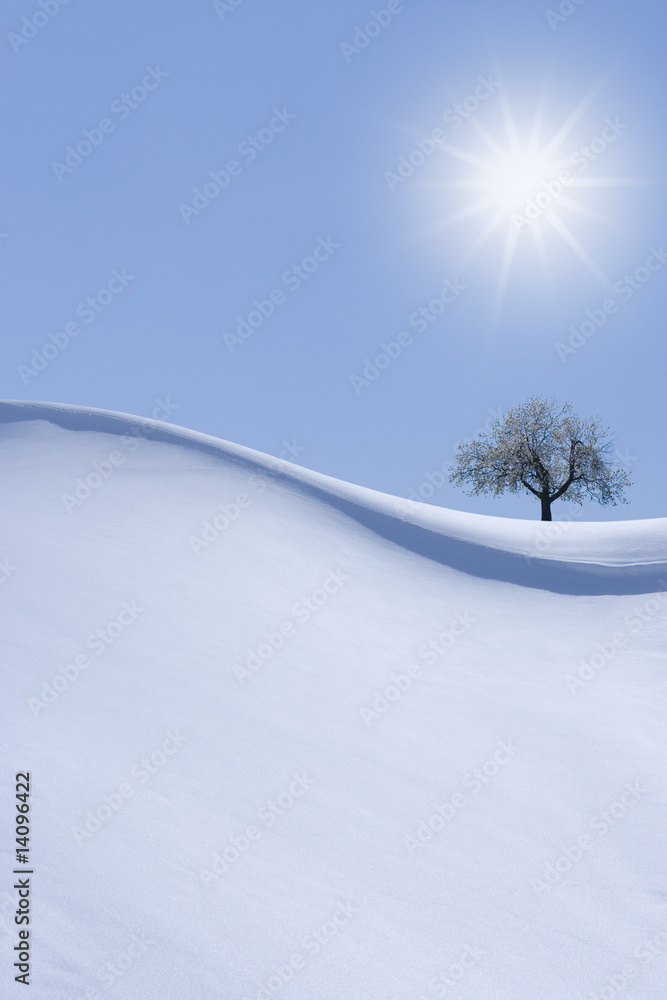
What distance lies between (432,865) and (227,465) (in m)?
8.29

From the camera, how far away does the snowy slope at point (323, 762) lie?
2.73m

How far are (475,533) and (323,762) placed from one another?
6.43 meters

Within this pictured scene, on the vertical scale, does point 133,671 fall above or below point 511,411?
below

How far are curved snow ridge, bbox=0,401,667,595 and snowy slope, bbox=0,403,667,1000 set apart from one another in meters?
0.09

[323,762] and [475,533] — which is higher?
[475,533]

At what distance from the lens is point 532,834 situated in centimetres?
368

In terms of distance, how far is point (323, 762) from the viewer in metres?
4.16

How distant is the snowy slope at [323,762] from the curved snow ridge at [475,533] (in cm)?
9

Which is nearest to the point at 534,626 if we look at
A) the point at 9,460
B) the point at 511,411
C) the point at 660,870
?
the point at 660,870

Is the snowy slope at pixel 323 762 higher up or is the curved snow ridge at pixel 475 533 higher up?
the curved snow ridge at pixel 475 533

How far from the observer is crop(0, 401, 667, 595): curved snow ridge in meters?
8.30

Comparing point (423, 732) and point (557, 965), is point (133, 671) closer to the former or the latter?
point (423, 732)

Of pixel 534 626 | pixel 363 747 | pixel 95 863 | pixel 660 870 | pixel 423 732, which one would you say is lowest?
pixel 95 863

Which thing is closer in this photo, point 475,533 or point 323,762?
point 323,762
